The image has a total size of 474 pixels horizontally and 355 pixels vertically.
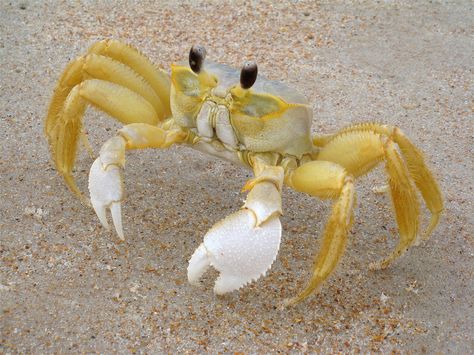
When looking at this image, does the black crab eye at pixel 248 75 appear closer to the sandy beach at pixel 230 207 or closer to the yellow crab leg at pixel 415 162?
the yellow crab leg at pixel 415 162

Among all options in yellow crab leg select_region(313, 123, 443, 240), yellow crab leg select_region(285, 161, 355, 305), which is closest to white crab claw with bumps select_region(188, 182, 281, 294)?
yellow crab leg select_region(285, 161, 355, 305)

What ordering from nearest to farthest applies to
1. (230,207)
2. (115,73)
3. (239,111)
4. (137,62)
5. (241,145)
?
1. (239,111)
2. (241,145)
3. (115,73)
4. (137,62)
5. (230,207)

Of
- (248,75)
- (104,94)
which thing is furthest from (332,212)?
(104,94)

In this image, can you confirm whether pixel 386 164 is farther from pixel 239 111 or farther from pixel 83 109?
pixel 83 109

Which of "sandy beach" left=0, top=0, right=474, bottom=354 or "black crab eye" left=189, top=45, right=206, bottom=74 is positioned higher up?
"black crab eye" left=189, top=45, right=206, bottom=74

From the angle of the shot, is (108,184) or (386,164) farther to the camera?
(386,164)

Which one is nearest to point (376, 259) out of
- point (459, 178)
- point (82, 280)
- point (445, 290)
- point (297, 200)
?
point (445, 290)

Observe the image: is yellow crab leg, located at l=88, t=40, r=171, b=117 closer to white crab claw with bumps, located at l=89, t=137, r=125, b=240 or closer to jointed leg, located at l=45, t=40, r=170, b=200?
jointed leg, located at l=45, t=40, r=170, b=200

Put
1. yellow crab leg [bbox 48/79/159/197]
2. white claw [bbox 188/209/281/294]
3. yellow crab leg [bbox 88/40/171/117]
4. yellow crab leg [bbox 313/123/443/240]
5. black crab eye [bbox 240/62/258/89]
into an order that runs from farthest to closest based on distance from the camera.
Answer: yellow crab leg [bbox 88/40/171/117]
yellow crab leg [bbox 48/79/159/197]
yellow crab leg [bbox 313/123/443/240]
black crab eye [bbox 240/62/258/89]
white claw [bbox 188/209/281/294]
